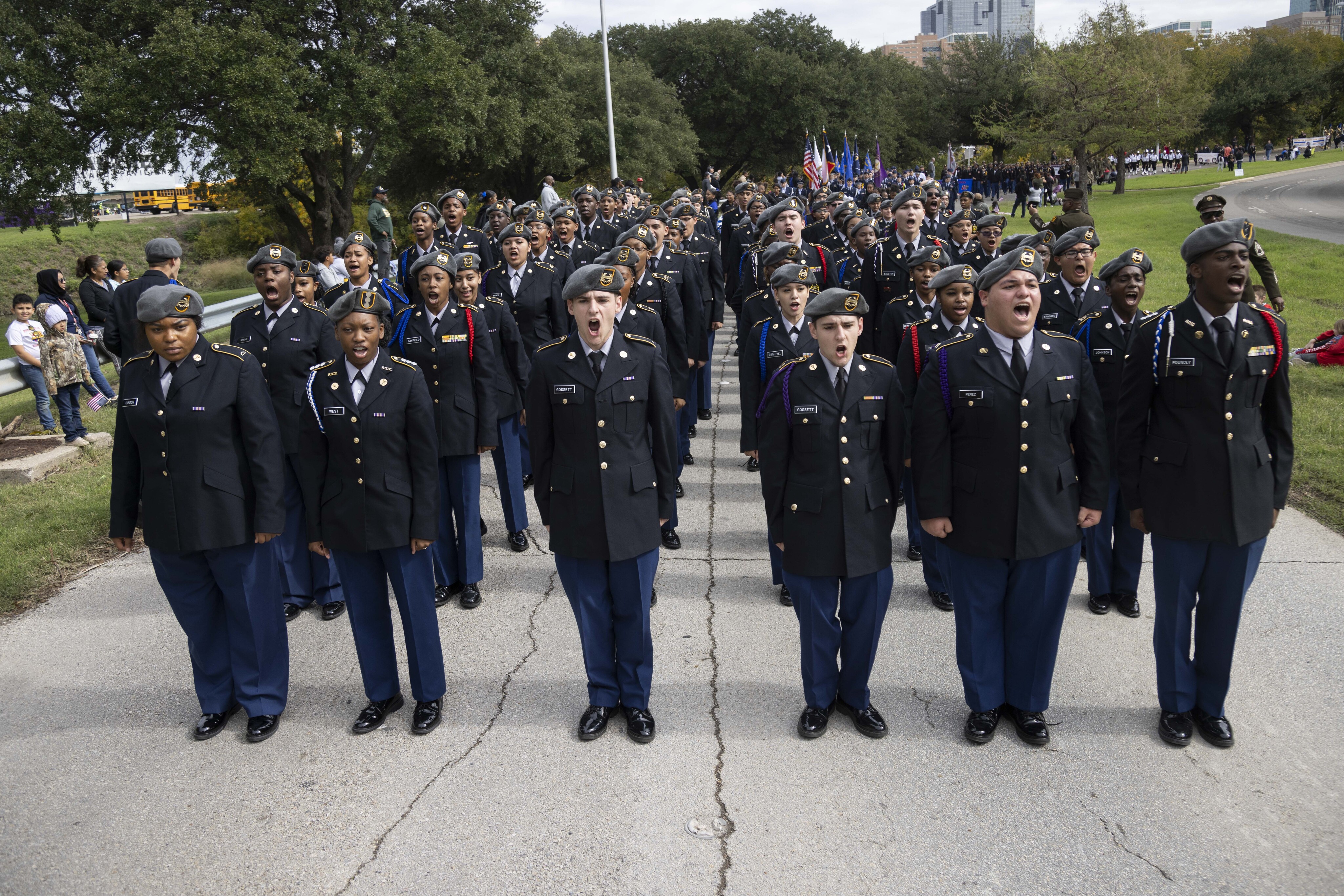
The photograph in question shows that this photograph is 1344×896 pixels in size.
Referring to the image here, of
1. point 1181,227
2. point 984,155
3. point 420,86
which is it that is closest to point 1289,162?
point 984,155

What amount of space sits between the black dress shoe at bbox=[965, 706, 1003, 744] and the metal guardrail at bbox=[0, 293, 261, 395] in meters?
8.17

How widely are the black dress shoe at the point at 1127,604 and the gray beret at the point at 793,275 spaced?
2739mm

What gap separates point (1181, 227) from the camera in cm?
2972

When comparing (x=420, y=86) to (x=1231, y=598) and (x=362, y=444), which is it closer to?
(x=362, y=444)

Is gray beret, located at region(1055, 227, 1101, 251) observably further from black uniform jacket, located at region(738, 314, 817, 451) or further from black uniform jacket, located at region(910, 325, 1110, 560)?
black uniform jacket, located at region(910, 325, 1110, 560)

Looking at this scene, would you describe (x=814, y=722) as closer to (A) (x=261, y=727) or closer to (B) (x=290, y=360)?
(A) (x=261, y=727)

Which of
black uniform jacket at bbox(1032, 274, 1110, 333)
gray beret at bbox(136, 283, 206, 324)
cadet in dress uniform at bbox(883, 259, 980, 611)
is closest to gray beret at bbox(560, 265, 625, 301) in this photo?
gray beret at bbox(136, 283, 206, 324)

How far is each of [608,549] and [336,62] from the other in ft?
75.4

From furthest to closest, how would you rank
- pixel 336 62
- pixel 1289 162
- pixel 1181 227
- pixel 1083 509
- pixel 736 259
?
pixel 1289 162
pixel 1181 227
pixel 336 62
pixel 736 259
pixel 1083 509

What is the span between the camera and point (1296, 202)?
119 feet

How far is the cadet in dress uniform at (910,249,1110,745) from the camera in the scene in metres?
4.26

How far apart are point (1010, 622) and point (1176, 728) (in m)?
0.88

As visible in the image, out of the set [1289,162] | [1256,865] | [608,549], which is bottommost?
[1256,865]

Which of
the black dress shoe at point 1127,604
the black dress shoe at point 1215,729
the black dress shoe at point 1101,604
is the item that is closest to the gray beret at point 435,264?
the black dress shoe at point 1101,604
